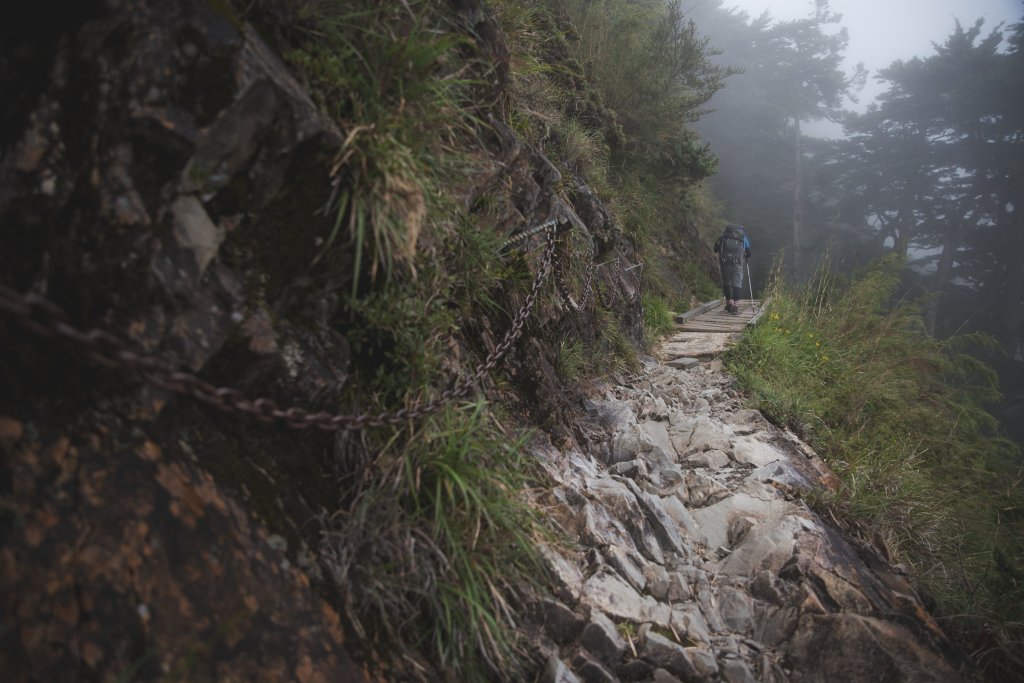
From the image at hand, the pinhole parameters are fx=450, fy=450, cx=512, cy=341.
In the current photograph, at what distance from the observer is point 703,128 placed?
3622 centimetres

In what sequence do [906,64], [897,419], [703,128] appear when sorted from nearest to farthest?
[897,419] < [906,64] < [703,128]

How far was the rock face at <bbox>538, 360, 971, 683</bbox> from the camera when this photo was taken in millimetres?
2279

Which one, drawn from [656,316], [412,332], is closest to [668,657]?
[412,332]

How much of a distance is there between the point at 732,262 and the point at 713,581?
9.25 metres

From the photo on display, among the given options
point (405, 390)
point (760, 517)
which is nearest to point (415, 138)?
point (405, 390)

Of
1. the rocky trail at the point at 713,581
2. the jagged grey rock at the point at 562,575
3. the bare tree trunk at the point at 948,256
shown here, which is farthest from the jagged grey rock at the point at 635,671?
the bare tree trunk at the point at 948,256

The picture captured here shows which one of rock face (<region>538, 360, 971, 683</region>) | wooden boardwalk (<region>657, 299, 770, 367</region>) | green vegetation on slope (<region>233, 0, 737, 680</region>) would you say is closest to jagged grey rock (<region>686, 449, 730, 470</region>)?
rock face (<region>538, 360, 971, 683</region>)

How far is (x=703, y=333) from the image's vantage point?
8398 mm

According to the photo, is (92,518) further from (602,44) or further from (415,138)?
(602,44)

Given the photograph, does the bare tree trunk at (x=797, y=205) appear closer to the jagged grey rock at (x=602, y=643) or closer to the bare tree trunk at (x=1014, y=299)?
the bare tree trunk at (x=1014, y=299)

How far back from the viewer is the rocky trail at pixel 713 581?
7.28 ft

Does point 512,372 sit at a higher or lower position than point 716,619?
higher

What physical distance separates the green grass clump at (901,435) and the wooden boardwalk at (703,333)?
0.49 m

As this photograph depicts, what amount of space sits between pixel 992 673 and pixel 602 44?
11012 mm
